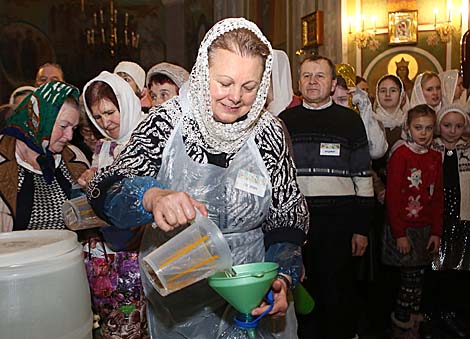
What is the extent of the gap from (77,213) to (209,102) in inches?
32.8

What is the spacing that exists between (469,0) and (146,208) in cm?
979

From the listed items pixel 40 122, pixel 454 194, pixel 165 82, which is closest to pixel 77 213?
pixel 40 122

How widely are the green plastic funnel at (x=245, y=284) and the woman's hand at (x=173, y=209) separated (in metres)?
0.17

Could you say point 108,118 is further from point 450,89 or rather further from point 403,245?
point 450,89

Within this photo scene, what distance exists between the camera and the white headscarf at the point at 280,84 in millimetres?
3621

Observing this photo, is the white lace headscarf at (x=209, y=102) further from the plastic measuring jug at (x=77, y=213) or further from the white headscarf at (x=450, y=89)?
the white headscarf at (x=450, y=89)

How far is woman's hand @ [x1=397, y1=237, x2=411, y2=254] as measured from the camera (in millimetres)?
3854

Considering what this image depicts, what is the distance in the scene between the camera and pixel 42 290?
1.33 meters

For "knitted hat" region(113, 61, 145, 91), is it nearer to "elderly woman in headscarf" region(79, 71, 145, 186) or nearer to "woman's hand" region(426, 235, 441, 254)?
"elderly woman in headscarf" region(79, 71, 145, 186)

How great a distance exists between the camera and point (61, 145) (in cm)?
237

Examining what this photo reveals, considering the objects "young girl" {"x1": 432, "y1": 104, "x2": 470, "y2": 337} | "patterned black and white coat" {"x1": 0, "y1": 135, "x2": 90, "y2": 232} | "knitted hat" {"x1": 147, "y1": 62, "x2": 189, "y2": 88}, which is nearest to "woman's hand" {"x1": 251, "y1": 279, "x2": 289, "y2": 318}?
"patterned black and white coat" {"x1": 0, "y1": 135, "x2": 90, "y2": 232}

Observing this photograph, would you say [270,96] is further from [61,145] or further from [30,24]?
[30,24]

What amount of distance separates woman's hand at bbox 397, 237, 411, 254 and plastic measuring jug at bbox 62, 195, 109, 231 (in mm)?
2373

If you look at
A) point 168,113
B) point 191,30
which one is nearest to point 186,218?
point 168,113
